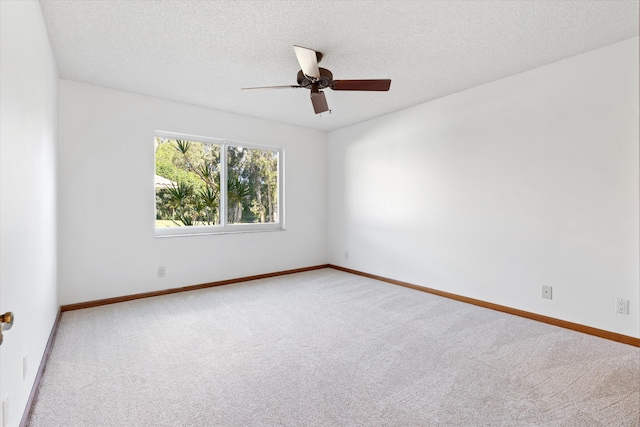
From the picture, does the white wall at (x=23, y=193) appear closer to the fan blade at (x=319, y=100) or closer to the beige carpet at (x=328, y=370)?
the beige carpet at (x=328, y=370)

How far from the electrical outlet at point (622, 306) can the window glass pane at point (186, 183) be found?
14.2 ft

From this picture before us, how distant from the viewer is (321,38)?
242 centimetres

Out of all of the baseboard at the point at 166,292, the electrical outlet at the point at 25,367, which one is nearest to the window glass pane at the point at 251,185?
the baseboard at the point at 166,292

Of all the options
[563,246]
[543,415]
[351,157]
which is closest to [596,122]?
[563,246]

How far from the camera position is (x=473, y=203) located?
349 centimetres

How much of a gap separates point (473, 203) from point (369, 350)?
6.89 ft

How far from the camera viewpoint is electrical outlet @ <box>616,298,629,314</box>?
2483 mm

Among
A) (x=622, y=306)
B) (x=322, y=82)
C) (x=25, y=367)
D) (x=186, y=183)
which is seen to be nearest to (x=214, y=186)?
(x=186, y=183)

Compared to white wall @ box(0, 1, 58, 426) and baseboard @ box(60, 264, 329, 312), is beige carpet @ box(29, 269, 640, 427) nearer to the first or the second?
baseboard @ box(60, 264, 329, 312)

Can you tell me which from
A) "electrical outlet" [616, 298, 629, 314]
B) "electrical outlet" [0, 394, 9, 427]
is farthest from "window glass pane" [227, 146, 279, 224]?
"electrical outlet" [616, 298, 629, 314]

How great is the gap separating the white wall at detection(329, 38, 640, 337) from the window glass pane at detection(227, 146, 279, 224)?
5.26 feet

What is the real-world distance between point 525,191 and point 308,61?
95.2 inches

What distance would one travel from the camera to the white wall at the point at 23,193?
1.30 m

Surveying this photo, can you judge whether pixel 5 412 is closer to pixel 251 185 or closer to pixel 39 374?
pixel 39 374
